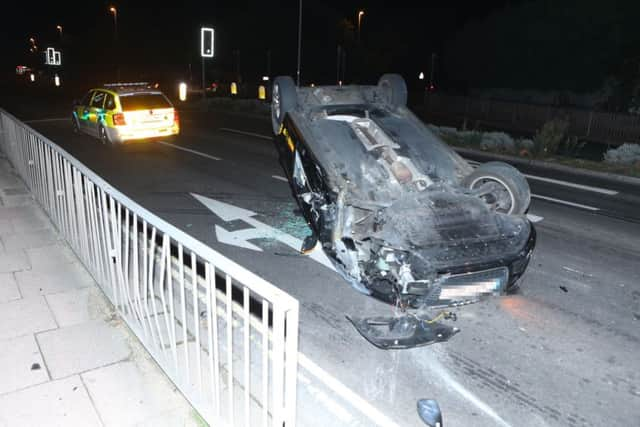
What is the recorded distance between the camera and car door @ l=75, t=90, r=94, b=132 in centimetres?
1448

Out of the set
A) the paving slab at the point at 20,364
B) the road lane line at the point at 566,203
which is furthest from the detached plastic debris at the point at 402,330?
the road lane line at the point at 566,203

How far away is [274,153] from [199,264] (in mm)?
7691

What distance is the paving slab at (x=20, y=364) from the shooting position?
336cm

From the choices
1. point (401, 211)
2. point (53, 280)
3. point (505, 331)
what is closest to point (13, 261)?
point (53, 280)

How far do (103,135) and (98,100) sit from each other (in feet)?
3.45

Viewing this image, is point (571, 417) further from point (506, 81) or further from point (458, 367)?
point (506, 81)

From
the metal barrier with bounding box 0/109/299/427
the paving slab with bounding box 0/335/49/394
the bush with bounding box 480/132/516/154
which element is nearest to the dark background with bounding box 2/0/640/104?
the bush with bounding box 480/132/516/154

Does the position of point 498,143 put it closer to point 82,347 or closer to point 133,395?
point 82,347

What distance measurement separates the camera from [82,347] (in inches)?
149

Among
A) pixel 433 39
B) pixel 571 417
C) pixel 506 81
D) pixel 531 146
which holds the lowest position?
pixel 571 417

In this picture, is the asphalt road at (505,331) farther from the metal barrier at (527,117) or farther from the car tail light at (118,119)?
the metal barrier at (527,117)

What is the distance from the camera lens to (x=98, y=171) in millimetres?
10766

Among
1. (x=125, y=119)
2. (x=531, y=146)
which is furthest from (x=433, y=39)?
(x=125, y=119)

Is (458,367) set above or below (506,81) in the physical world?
below
